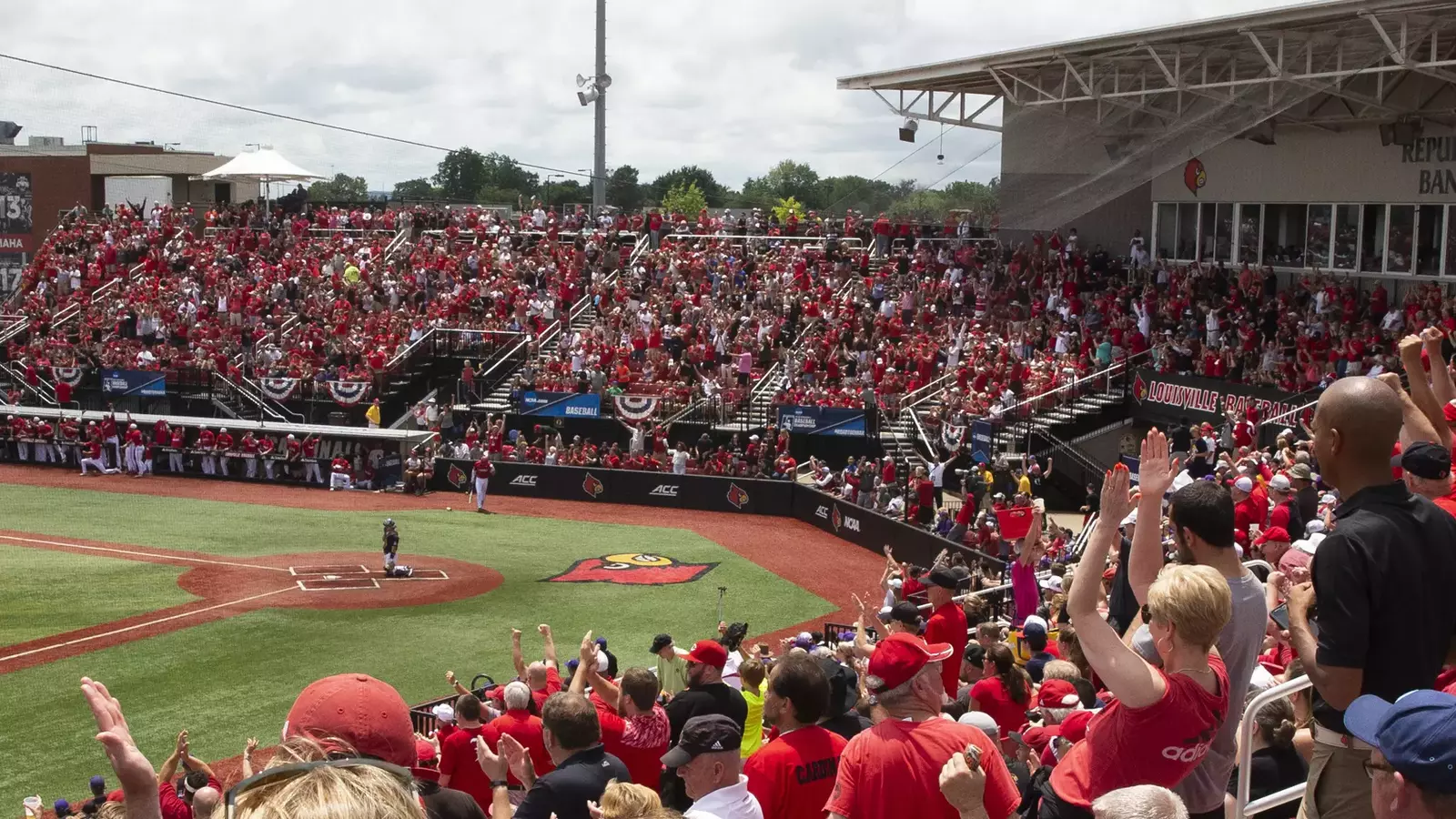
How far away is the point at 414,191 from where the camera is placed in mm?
65812

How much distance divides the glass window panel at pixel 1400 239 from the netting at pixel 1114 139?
305 centimetres

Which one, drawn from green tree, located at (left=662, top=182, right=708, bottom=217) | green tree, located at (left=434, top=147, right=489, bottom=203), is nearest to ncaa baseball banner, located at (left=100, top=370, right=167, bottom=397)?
green tree, located at (left=662, top=182, right=708, bottom=217)

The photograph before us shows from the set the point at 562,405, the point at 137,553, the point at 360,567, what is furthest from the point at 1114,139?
the point at 137,553

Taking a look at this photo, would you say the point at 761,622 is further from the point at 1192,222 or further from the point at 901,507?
the point at 1192,222

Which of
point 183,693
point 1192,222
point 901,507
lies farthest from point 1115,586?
point 1192,222

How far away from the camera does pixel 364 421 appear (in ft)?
118

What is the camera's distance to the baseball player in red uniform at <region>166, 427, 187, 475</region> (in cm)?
3419

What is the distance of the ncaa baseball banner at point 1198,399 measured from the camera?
24.1 metres

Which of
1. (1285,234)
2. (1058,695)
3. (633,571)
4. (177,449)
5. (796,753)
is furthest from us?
(177,449)

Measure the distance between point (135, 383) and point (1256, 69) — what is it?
29.6 metres

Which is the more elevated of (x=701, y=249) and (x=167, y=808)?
(x=701, y=249)

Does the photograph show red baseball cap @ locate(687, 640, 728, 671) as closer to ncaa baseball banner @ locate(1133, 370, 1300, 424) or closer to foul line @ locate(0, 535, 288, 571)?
foul line @ locate(0, 535, 288, 571)

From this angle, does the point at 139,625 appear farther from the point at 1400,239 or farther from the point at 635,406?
the point at 1400,239

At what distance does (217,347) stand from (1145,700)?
38538 millimetres
